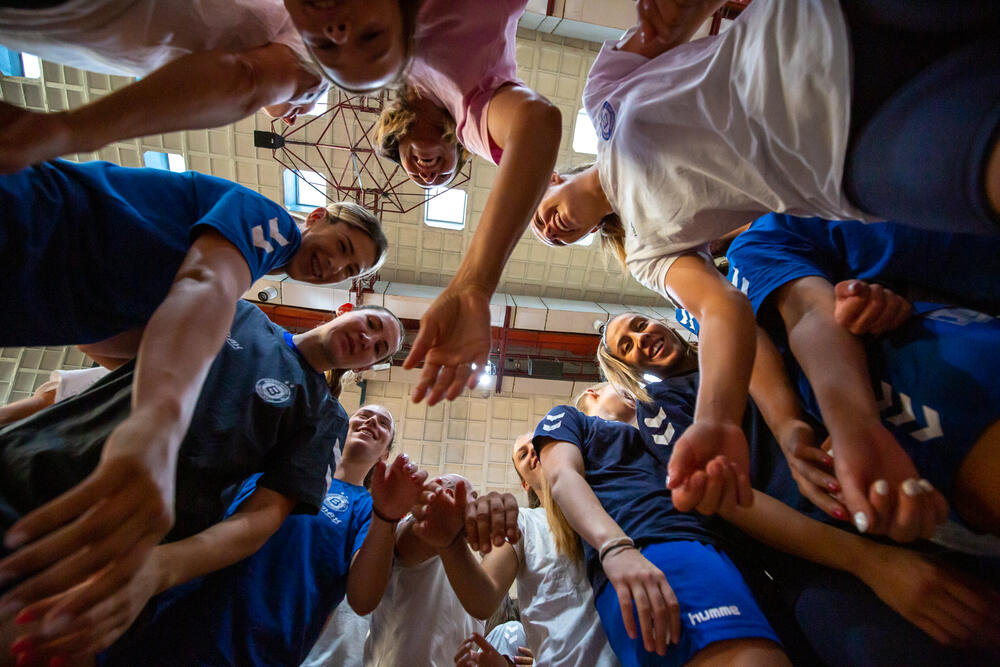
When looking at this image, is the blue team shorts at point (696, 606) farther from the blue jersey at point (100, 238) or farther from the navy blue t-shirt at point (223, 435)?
the blue jersey at point (100, 238)

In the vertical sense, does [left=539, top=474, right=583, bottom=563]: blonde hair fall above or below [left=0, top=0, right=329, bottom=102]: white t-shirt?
below

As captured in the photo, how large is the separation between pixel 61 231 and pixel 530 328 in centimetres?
638

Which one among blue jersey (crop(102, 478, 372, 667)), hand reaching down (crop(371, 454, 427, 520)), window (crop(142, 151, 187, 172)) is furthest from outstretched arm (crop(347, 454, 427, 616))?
window (crop(142, 151, 187, 172))

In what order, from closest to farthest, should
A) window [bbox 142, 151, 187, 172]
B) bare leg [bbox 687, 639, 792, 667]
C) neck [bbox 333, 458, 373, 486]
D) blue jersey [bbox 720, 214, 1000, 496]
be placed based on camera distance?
1. blue jersey [bbox 720, 214, 1000, 496]
2. bare leg [bbox 687, 639, 792, 667]
3. neck [bbox 333, 458, 373, 486]
4. window [bbox 142, 151, 187, 172]

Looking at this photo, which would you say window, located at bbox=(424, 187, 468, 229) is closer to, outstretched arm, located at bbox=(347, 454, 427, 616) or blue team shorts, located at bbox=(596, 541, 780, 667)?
outstretched arm, located at bbox=(347, 454, 427, 616)

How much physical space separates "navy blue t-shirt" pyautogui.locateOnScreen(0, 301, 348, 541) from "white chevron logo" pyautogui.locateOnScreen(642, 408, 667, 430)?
4.78ft

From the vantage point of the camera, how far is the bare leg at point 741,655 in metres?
1.18

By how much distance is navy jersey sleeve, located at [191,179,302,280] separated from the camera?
50.2 inches

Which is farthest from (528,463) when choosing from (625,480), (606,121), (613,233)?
(606,121)

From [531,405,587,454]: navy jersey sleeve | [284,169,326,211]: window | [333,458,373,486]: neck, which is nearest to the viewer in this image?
[531,405,587,454]: navy jersey sleeve

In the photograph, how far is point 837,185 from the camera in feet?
3.07

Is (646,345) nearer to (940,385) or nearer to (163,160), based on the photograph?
(940,385)

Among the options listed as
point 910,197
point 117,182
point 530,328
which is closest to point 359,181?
point 530,328

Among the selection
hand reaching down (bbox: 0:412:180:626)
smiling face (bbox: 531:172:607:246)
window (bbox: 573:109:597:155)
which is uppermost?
window (bbox: 573:109:597:155)
